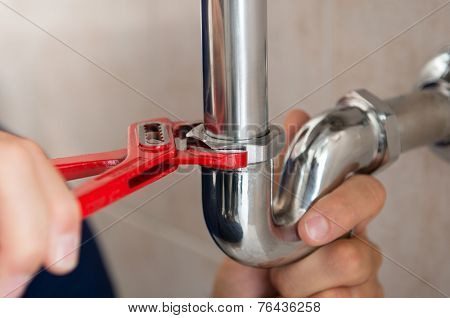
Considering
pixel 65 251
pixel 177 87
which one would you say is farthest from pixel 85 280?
pixel 65 251

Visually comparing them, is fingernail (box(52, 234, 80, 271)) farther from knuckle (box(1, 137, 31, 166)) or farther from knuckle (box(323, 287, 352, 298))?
knuckle (box(323, 287, 352, 298))

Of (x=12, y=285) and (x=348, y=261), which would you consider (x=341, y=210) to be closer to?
(x=348, y=261)

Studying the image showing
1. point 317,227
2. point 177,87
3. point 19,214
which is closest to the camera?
point 19,214

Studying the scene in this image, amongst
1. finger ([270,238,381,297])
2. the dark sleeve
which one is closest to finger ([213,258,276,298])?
finger ([270,238,381,297])

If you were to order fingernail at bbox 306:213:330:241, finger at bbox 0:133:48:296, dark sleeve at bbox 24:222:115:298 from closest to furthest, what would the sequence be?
finger at bbox 0:133:48:296
fingernail at bbox 306:213:330:241
dark sleeve at bbox 24:222:115:298

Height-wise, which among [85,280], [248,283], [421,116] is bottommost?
[85,280]

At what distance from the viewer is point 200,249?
55cm

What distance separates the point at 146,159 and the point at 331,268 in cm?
13

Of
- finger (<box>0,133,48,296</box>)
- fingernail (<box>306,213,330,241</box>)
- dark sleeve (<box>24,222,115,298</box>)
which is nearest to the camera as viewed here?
finger (<box>0,133,48,296</box>)

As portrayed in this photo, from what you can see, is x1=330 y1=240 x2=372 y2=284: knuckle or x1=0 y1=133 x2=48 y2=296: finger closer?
x1=0 y1=133 x2=48 y2=296: finger

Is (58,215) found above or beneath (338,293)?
above

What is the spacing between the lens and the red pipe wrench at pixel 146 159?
0.21 metres

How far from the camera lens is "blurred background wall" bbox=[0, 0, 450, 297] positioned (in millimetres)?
344

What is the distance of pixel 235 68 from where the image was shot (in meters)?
0.24
